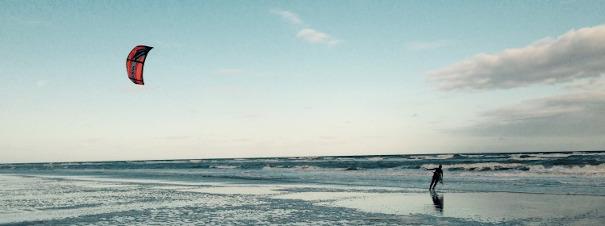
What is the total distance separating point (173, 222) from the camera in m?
12.7

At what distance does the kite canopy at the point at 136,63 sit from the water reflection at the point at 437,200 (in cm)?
1306

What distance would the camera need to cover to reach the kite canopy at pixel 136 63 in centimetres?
2189

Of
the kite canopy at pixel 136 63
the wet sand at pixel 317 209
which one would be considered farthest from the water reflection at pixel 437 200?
the kite canopy at pixel 136 63

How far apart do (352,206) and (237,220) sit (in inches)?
171

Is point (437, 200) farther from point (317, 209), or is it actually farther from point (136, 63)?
point (136, 63)

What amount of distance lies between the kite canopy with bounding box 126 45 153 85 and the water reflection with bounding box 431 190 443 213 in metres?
13.1

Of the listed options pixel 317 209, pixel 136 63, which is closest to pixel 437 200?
pixel 317 209

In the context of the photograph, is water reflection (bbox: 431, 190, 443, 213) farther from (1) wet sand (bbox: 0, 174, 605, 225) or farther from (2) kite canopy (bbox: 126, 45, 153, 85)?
(2) kite canopy (bbox: 126, 45, 153, 85)

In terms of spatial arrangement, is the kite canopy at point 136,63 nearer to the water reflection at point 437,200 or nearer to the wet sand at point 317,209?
the wet sand at point 317,209

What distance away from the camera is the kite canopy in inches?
862

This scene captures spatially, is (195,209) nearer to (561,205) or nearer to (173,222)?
(173,222)

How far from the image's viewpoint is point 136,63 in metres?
22.2

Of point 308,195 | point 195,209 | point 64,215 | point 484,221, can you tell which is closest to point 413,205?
point 484,221

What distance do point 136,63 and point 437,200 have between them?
13.9 metres
